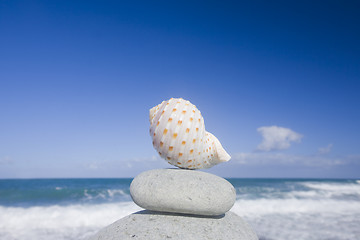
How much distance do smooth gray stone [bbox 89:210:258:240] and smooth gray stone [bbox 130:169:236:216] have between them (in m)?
0.16

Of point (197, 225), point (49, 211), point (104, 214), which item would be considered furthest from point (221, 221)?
point (49, 211)

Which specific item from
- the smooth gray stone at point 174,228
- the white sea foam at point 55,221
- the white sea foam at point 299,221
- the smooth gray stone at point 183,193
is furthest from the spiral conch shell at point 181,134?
Result: the white sea foam at point 55,221

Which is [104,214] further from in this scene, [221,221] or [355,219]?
[355,219]

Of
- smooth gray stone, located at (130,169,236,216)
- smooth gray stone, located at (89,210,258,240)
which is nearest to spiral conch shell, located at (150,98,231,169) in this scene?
smooth gray stone, located at (130,169,236,216)

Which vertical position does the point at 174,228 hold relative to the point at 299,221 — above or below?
above

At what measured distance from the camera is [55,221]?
9539mm

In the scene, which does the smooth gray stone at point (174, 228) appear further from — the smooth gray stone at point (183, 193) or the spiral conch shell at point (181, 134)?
the spiral conch shell at point (181, 134)

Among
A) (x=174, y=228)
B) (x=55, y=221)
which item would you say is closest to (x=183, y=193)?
(x=174, y=228)

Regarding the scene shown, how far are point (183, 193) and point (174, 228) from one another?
18.5 inches

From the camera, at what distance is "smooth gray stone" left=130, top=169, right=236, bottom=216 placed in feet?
12.0

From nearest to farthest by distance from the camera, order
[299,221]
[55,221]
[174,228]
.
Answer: [174,228], [55,221], [299,221]

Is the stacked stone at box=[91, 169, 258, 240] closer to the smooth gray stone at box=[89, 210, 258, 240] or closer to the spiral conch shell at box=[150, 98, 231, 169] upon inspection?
the smooth gray stone at box=[89, 210, 258, 240]

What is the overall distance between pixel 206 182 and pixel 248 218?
24.1ft

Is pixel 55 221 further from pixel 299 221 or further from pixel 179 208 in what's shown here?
pixel 299 221
